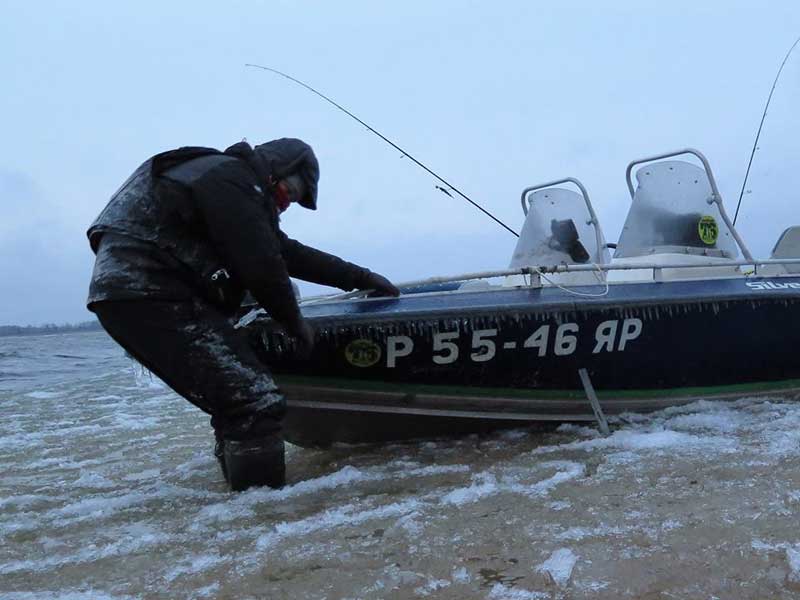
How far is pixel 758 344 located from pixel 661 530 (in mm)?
2606

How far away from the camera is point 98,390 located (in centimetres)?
930

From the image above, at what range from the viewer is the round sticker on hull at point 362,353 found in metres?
3.49

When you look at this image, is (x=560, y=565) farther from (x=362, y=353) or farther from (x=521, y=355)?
(x=521, y=355)

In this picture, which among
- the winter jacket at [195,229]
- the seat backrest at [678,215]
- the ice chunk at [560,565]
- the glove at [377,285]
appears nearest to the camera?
the ice chunk at [560,565]

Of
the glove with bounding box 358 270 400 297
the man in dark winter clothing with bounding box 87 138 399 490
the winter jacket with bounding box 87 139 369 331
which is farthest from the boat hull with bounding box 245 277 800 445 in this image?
the winter jacket with bounding box 87 139 369 331

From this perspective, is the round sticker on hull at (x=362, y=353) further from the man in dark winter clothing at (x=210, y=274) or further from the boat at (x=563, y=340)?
the man in dark winter clothing at (x=210, y=274)

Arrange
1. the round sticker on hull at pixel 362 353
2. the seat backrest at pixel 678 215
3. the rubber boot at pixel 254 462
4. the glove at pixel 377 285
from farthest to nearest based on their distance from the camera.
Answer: the seat backrest at pixel 678 215 < the glove at pixel 377 285 < the round sticker on hull at pixel 362 353 < the rubber boot at pixel 254 462

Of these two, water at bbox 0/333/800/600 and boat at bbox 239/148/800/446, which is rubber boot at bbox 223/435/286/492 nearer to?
water at bbox 0/333/800/600

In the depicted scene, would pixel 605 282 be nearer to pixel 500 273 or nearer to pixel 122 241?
pixel 500 273

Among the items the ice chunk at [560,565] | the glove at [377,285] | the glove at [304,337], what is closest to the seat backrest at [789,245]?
the glove at [377,285]

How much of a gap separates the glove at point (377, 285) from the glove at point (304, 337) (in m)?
0.76

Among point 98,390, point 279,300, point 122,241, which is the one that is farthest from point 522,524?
point 98,390

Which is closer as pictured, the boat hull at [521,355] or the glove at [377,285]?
the boat hull at [521,355]

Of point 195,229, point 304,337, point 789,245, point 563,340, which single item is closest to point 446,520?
point 304,337
